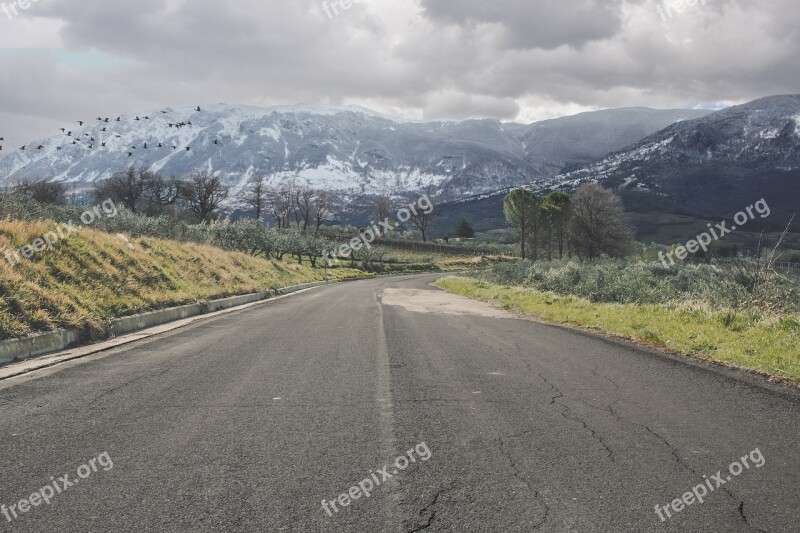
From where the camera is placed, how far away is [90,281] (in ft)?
44.3

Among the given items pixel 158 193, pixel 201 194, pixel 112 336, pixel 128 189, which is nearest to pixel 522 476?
pixel 112 336

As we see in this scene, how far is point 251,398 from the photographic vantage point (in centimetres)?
628

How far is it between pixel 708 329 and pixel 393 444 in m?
9.66

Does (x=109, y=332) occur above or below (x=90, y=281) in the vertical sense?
below

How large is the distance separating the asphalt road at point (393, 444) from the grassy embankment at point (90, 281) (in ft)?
7.60

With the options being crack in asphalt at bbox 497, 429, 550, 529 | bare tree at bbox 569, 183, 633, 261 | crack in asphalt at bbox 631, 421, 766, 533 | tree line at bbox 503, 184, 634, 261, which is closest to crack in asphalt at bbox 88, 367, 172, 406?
crack in asphalt at bbox 497, 429, 550, 529

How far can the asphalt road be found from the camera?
3490mm

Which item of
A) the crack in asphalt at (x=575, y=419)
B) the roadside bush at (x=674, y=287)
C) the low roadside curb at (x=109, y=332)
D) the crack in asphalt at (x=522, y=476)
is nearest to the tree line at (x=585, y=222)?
the roadside bush at (x=674, y=287)

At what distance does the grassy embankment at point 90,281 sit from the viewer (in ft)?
33.0

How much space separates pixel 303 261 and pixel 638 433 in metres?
75.4

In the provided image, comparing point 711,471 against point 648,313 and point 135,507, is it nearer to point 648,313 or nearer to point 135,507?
point 135,507

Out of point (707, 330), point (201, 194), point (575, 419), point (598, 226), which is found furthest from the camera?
point (201, 194)

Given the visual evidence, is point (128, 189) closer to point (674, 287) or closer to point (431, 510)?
point (674, 287)

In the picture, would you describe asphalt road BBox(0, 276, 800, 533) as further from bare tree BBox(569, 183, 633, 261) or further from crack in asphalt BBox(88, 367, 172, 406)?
bare tree BBox(569, 183, 633, 261)
